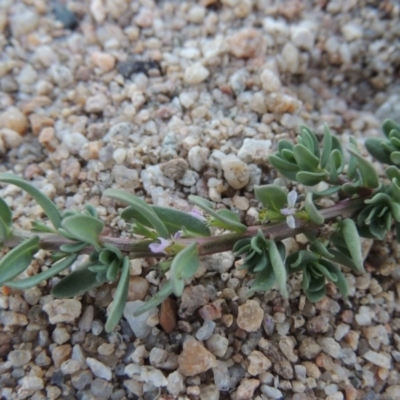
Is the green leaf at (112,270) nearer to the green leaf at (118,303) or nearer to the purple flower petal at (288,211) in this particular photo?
the green leaf at (118,303)

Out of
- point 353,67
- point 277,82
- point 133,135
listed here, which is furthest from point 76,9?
point 353,67

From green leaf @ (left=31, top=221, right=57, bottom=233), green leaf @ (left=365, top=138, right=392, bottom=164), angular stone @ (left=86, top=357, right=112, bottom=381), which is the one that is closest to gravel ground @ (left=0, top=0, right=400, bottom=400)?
angular stone @ (left=86, top=357, right=112, bottom=381)

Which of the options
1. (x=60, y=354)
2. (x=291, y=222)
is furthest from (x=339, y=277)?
(x=60, y=354)

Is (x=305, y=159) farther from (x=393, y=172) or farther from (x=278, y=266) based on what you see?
(x=278, y=266)

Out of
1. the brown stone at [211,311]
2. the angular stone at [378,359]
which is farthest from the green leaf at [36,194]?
the angular stone at [378,359]

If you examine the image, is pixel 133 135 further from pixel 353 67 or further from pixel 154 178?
pixel 353 67

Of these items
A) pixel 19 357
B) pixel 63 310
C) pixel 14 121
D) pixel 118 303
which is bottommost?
pixel 19 357

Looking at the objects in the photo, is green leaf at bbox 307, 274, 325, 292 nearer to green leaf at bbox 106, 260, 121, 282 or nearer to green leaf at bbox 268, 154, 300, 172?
green leaf at bbox 268, 154, 300, 172
